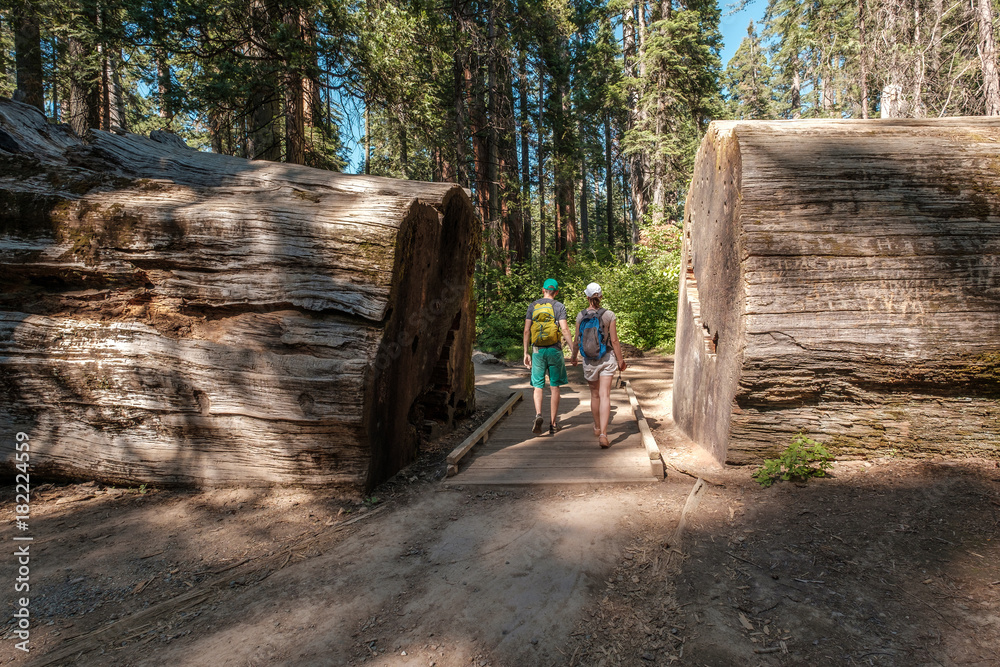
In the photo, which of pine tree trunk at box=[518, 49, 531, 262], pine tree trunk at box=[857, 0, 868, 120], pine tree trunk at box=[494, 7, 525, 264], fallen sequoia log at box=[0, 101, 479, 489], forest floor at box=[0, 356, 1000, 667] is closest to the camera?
forest floor at box=[0, 356, 1000, 667]

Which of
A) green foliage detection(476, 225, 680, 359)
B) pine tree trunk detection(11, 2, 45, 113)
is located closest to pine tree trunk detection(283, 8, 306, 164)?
pine tree trunk detection(11, 2, 45, 113)

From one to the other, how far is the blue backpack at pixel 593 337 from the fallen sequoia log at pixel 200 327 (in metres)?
2.05

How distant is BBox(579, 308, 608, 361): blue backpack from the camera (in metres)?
5.70

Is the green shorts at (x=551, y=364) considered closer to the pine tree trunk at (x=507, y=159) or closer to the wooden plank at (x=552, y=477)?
the wooden plank at (x=552, y=477)

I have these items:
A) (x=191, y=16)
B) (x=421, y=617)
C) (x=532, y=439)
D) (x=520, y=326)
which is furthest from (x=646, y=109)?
(x=421, y=617)

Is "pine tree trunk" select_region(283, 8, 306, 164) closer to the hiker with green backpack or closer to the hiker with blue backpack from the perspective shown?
the hiker with green backpack

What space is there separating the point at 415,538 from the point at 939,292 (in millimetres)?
4202

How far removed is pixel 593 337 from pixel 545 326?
68 centimetres

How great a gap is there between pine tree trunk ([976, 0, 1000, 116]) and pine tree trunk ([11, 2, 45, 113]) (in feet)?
62.1

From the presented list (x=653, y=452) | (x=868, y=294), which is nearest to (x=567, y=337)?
(x=653, y=452)

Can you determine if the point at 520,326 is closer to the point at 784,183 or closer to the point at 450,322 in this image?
the point at 450,322

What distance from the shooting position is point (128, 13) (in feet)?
29.9

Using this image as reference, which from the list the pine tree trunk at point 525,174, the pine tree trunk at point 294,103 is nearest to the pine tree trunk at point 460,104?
the pine tree trunk at point 525,174

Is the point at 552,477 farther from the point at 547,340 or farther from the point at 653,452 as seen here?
the point at 547,340
